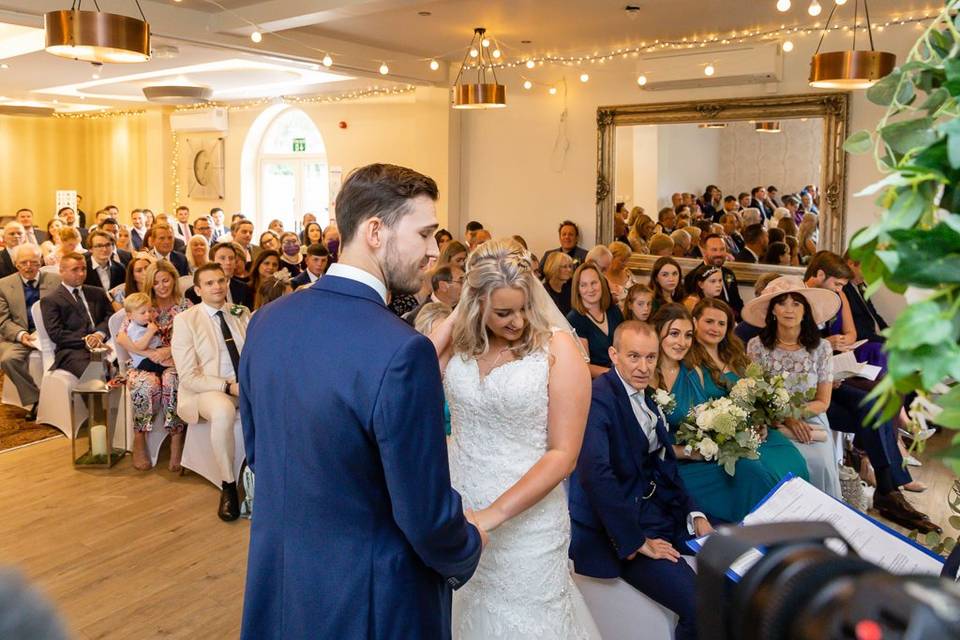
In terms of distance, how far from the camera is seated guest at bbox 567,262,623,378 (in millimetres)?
5742

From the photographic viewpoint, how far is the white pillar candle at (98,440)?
573 centimetres

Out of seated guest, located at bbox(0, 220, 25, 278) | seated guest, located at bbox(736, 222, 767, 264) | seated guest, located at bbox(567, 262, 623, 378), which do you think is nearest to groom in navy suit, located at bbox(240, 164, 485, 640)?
seated guest, located at bbox(567, 262, 623, 378)

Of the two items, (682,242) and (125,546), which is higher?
(682,242)

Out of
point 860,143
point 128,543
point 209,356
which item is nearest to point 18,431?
point 209,356

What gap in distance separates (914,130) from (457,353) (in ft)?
6.73

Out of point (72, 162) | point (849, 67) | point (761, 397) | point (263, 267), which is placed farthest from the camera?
point (72, 162)

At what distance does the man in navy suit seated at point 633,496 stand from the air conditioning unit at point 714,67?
229 inches

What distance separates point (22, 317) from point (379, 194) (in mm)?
6620

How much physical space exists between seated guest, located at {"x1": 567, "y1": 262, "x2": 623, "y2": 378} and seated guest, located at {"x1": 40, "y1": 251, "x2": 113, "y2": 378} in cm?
350

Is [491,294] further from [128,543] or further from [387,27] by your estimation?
[387,27]

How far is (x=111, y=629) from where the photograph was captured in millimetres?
3561

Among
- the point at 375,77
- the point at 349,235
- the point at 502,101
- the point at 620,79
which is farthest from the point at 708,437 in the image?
the point at 375,77

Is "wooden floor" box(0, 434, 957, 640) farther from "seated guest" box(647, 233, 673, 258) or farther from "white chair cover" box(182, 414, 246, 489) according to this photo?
"seated guest" box(647, 233, 673, 258)

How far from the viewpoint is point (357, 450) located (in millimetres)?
1625
